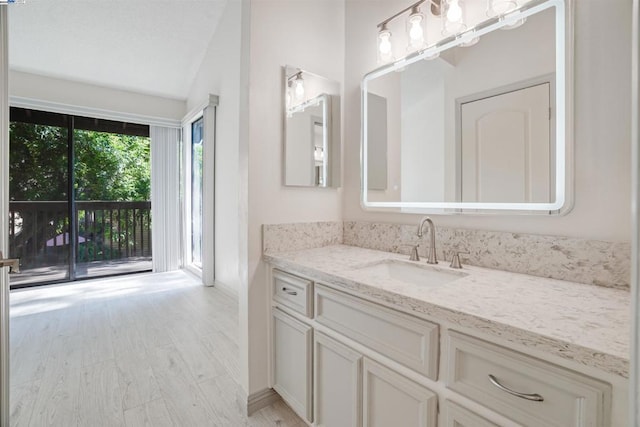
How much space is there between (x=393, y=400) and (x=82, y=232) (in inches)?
183

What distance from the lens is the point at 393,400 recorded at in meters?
0.98

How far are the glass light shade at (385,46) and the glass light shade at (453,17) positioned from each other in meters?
0.32

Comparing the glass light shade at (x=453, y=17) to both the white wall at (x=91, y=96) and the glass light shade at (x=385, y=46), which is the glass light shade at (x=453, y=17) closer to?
the glass light shade at (x=385, y=46)

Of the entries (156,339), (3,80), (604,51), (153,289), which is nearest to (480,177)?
(604,51)

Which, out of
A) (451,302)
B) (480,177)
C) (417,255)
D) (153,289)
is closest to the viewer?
(451,302)

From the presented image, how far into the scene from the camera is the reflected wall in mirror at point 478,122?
1116 mm

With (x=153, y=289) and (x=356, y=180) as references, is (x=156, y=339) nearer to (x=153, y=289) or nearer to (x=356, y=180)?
(x=153, y=289)

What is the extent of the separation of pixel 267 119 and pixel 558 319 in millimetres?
1445

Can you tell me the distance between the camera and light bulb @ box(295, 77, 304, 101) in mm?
1659

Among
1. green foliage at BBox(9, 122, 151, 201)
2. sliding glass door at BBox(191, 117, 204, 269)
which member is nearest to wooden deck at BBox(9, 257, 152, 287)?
sliding glass door at BBox(191, 117, 204, 269)

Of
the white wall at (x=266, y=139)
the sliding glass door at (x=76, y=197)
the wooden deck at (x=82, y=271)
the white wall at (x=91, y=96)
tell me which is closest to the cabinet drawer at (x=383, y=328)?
the white wall at (x=266, y=139)

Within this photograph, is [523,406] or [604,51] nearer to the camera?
[523,406]

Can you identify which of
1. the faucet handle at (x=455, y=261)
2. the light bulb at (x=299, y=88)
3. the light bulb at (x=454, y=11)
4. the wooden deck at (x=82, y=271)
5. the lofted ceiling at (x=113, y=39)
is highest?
the lofted ceiling at (x=113, y=39)

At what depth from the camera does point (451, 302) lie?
84 cm
